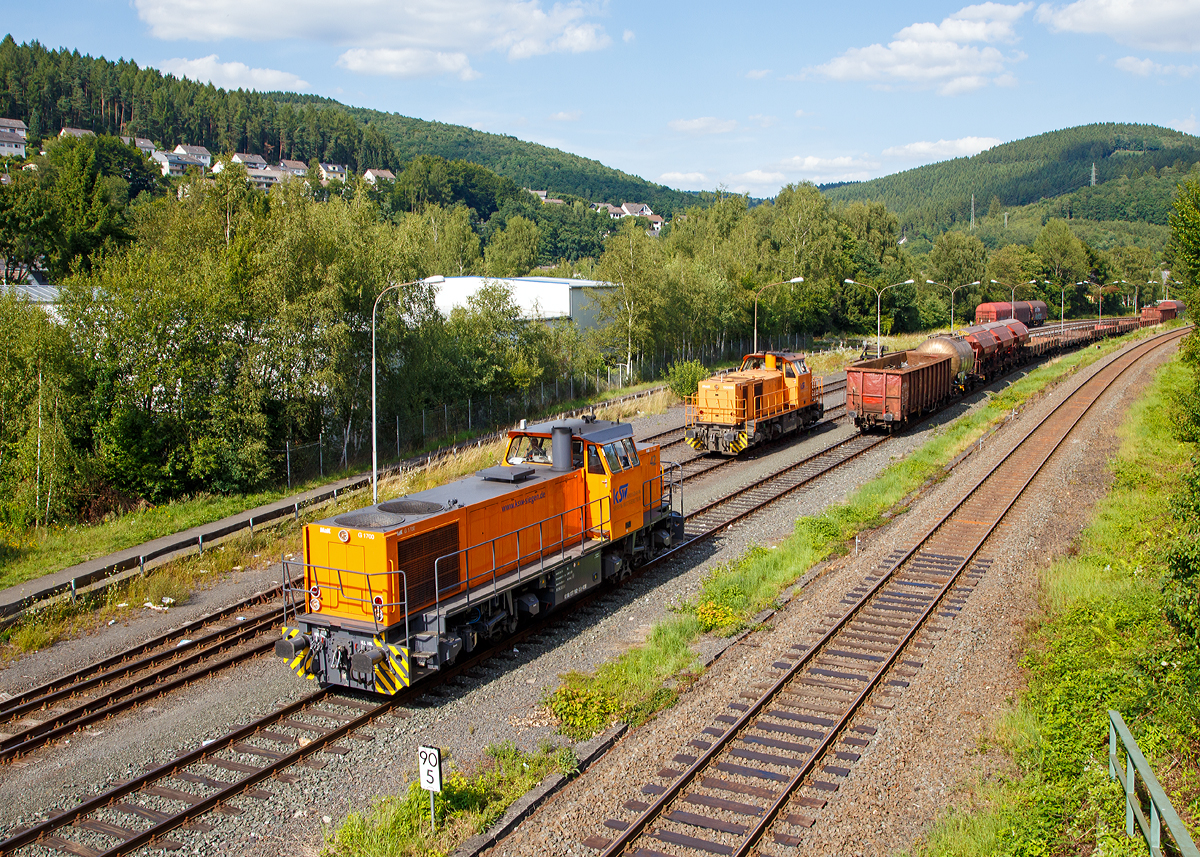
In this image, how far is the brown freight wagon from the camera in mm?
32906

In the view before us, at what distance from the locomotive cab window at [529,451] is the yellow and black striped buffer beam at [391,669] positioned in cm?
522

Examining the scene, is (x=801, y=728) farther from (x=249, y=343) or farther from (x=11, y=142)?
(x=11, y=142)

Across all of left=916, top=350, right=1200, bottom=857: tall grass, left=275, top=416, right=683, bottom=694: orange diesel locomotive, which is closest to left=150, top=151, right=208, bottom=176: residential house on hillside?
left=275, top=416, right=683, bottom=694: orange diesel locomotive

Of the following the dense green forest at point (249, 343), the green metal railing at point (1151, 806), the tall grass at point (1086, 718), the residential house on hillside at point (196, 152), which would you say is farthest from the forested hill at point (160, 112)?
the green metal railing at point (1151, 806)

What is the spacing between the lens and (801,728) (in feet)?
36.7

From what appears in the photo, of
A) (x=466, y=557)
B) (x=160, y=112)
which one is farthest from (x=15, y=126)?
(x=466, y=557)

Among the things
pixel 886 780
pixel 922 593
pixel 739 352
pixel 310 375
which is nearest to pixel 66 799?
pixel 886 780

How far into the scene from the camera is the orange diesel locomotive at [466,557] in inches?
477

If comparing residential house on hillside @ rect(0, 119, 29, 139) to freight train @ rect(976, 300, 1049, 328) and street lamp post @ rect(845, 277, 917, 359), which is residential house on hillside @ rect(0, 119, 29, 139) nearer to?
street lamp post @ rect(845, 277, 917, 359)

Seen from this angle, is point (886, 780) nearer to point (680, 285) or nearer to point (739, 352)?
point (680, 285)

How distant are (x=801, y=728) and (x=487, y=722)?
4.41m

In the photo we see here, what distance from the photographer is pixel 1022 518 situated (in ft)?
69.8

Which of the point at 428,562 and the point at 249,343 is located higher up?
the point at 249,343

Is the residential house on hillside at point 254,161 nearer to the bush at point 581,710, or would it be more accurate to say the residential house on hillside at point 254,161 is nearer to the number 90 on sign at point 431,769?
the bush at point 581,710
